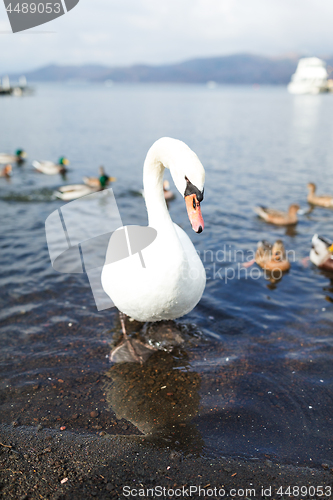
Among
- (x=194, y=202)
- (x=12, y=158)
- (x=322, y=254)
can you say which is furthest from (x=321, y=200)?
(x=12, y=158)

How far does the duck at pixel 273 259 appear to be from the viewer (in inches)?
316

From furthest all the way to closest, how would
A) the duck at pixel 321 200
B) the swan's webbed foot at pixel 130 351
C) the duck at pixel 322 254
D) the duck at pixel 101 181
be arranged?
the duck at pixel 101 181, the duck at pixel 321 200, the duck at pixel 322 254, the swan's webbed foot at pixel 130 351

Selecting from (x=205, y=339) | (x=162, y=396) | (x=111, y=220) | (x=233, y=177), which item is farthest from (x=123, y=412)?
(x=233, y=177)

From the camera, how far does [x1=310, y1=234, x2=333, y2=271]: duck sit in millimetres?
7898

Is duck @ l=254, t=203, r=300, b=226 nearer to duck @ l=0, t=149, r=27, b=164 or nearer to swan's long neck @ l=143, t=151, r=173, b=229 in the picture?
swan's long neck @ l=143, t=151, r=173, b=229

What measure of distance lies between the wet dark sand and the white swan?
5.09ft

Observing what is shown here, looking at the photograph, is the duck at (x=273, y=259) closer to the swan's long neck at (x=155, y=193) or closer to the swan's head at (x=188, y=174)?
the swan's long neck at (x=155, y=193)

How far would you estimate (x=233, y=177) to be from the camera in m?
16.2

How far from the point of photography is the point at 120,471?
3639 millimetres

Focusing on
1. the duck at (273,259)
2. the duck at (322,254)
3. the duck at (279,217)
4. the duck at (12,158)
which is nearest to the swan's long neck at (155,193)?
the duck at (273,259)

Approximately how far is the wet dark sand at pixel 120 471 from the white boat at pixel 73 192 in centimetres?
1004

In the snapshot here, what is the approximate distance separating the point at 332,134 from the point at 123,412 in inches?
1142

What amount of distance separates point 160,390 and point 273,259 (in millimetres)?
4339

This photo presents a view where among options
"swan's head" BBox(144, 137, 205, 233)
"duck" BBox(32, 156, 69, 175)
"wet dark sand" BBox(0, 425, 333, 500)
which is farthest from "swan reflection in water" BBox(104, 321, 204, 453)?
"duck" BBox(32, 156, 69, 175)
